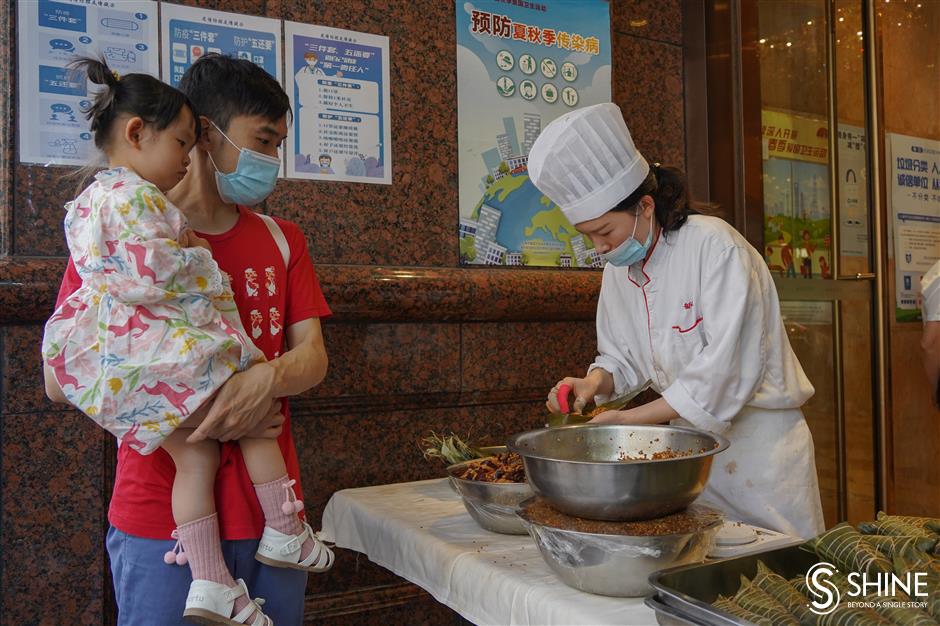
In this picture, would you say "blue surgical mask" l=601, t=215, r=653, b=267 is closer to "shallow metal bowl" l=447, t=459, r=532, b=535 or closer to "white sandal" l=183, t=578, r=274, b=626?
"shallow metal bowl" l=447, t=459, r=532, b=535

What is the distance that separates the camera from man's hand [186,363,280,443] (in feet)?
5.67

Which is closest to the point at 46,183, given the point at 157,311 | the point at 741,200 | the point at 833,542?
the point at 157,311

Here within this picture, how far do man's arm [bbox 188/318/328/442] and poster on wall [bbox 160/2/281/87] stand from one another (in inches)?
54.8

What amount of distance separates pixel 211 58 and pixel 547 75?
6.26ft

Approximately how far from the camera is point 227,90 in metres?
1.92

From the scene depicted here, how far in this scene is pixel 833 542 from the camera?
156 cm

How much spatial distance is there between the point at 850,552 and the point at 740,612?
0.38m

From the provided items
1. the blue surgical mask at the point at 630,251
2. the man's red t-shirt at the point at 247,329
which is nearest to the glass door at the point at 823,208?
the blue surgical mask at the point at 630,251

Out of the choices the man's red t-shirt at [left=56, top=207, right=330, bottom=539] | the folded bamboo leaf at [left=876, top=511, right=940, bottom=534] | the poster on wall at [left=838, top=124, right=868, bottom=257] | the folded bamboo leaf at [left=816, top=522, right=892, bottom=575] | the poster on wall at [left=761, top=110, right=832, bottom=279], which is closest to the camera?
the folded bamboo leaf at [left=816, top=522, right=892, bottom=575]

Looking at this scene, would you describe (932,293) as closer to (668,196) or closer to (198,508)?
(668,196)

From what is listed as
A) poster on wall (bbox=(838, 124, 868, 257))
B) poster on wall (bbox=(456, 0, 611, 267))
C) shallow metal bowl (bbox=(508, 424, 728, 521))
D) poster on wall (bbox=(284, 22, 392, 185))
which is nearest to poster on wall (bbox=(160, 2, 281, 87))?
poster on wall (bbox=(284, 22, 392, 185))

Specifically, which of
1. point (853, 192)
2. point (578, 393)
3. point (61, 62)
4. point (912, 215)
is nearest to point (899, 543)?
point (578, 393)

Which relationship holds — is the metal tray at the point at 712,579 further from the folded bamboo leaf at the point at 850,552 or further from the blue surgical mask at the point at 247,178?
the blue surgical mask at the point at 247,178

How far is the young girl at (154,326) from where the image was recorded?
5.42 ft
